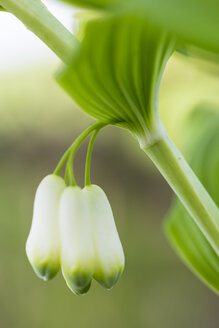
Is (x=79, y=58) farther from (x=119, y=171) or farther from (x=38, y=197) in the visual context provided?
(x=119, y=171)

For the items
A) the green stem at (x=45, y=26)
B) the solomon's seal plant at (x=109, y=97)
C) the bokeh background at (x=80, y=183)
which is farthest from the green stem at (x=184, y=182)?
the bokeh background at (x=80, y=183)

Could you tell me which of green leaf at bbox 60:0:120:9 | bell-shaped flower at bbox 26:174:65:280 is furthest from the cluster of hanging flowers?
green leaf at bbox 60:0:120:9

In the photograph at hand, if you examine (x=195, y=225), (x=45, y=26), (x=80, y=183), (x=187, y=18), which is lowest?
(x=195, y=225)

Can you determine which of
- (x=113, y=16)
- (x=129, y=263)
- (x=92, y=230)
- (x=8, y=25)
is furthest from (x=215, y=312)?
(x=113, y=16)

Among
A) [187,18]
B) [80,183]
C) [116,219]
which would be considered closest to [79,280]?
[187,18]

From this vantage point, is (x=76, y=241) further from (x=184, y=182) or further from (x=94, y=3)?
(x=94, y=3)

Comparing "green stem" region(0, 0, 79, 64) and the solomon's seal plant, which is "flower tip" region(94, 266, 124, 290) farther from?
"green stem" region(0, 0, 79, 64)

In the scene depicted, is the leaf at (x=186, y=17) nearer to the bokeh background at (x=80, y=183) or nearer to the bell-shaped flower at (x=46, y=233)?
the bell-shaped flower at (x=46, y=233)
